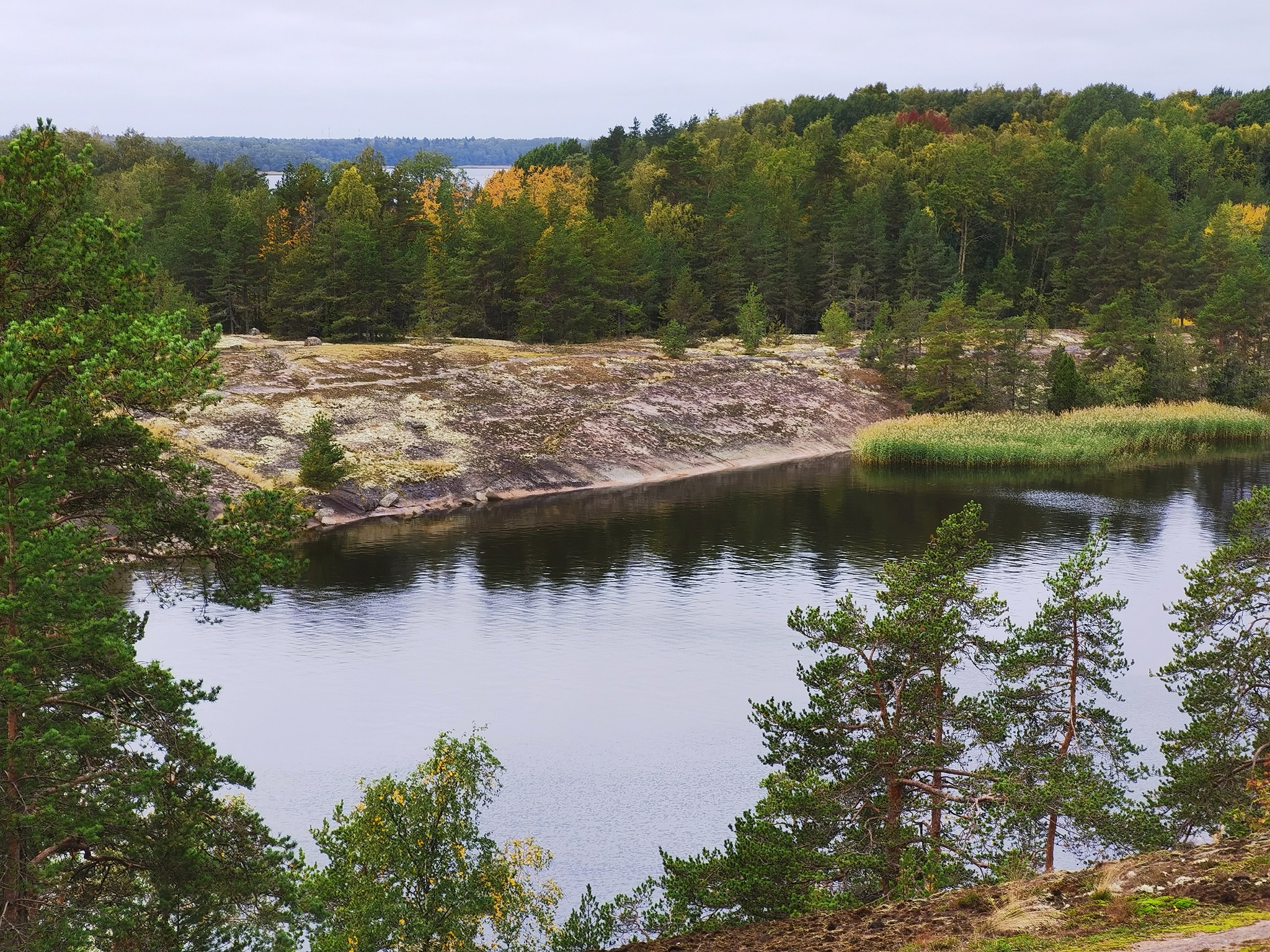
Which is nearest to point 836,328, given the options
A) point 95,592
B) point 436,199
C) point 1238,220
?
point 436,199

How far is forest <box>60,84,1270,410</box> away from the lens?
86.4 metres

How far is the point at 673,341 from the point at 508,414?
20.9 meters

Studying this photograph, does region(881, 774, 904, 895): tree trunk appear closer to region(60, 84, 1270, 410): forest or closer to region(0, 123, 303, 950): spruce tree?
region(0, 123, 303, 950): spruce tree

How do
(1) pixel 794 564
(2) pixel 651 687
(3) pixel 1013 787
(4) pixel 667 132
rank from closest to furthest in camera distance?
1. (3) pixel 1013 787
2. (2) pixel 651 687
3. (1) pixel 794 564
4. (4) pixel 667 132

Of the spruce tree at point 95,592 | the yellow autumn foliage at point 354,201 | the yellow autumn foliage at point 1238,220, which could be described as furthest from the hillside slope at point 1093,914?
the yellow autumn foliage at point 1238,220

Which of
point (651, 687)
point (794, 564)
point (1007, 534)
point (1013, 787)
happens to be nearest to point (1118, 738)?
point (1013, 787)

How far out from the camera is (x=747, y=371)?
8862 cm

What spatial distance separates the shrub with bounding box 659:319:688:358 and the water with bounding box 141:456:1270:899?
26139 mm

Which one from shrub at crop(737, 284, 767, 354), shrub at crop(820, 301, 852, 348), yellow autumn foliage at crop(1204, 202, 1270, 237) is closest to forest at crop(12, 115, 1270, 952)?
shrub at crop(737, 284, 767, 354)

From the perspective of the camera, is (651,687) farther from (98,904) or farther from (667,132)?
(667,132)

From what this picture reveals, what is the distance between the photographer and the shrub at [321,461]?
2384 inches

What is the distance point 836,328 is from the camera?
9881 cm

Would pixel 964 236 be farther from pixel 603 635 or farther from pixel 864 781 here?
pixel 864 781

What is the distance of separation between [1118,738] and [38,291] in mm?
20089
